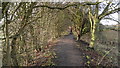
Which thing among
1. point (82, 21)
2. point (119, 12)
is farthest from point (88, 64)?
point (82, 21)

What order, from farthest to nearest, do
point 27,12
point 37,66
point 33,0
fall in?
point 37,66, point 27,12, point 33,0

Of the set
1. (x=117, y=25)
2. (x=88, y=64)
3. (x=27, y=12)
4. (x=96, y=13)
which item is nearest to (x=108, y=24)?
(x=117, y=25)

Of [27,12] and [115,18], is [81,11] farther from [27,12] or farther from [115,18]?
[27,12]

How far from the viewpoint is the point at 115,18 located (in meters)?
10.6

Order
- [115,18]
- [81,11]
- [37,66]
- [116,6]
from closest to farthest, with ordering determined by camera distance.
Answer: [37,66]
[116,6]
[115,18]
[81,11]

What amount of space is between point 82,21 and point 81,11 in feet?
3.81

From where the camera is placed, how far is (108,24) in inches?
454

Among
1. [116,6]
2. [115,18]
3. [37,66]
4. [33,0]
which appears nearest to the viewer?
[33,0]

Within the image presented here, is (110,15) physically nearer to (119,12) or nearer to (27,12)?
(119,12)

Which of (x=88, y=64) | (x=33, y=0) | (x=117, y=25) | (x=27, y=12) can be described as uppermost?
(x=33, y=0)

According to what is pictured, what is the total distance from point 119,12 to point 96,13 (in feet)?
6.04

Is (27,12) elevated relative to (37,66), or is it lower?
elevated

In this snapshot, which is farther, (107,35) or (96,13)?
(107,35)

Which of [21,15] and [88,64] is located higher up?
[21,15]
